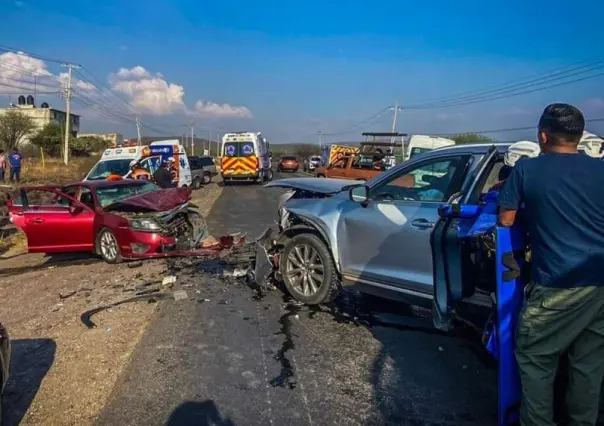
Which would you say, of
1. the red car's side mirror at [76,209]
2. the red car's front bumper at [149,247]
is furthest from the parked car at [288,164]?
the red car's front bumper at [149,247]

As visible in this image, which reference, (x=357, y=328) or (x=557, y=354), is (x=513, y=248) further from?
(x=357, y=328)

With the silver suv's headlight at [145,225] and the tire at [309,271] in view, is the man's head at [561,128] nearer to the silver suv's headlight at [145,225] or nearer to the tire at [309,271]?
the tire at [309,271]

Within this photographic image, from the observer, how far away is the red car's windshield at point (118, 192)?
371 inches

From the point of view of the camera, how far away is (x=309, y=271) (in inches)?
228

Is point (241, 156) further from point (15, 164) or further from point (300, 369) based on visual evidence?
point (300, 369)

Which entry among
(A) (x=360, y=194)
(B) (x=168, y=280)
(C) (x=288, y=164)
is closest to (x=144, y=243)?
(B) (x=168, y=280)

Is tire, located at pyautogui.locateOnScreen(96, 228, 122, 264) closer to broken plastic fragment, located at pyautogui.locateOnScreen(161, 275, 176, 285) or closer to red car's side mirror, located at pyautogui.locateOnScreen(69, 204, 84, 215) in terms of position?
red car's side mirror, located at pyautogui.locateOnScreen(69, 204, 84, 215)

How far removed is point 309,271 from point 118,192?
5452 mm

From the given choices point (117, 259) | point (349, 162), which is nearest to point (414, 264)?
point (117, 259)

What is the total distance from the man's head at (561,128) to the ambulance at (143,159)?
16.4 metres

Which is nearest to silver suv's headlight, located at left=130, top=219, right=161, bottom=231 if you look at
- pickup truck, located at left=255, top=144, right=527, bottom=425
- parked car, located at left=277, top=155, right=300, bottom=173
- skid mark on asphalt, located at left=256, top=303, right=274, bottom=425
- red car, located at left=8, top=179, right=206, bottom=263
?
red car, located at left=8, top=179, right=206, bottom=263

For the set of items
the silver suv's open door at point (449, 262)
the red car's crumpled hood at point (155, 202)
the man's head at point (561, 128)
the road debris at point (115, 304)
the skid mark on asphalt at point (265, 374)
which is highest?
the man's head at point (561, 128)

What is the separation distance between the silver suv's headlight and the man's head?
22.4 feet

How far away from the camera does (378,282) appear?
5.05 meters
